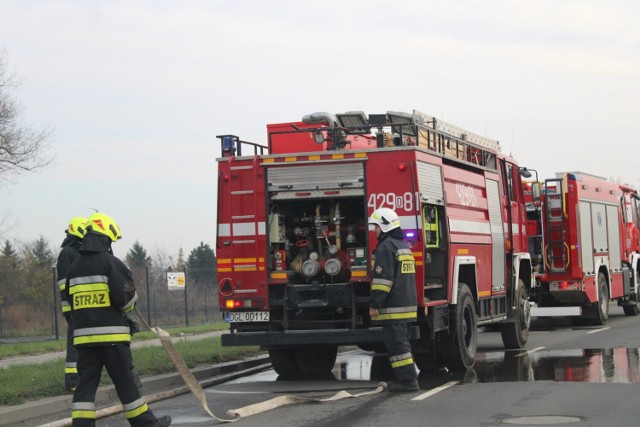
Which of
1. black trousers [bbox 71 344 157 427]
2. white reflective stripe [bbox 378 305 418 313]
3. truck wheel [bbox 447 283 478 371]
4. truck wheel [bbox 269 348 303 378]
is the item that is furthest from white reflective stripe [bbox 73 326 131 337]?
truck wheel [bbox 447 283 478 371]

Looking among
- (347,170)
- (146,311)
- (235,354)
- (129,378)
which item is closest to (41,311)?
(146,311)

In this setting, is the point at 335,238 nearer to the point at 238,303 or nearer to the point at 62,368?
the point at 238,303

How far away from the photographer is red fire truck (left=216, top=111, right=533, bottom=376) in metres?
11.9

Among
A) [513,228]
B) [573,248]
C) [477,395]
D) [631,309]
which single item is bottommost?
[477,395]

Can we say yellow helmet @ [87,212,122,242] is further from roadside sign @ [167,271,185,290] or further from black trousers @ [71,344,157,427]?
roadside sign @ [167,271,185,290]

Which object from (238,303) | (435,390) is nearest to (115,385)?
(435,390)

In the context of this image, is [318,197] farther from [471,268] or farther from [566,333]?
[566,333]

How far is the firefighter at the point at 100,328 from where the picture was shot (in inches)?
314

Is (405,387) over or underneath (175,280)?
underneath

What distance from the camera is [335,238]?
12438mm

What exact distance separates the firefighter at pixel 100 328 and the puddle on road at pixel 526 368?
4.53 meters

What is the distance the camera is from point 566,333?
1942 centimetres

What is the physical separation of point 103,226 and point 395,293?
13.0 ft

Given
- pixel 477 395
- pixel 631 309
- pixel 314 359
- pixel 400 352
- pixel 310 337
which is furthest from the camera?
pixel 631 309
